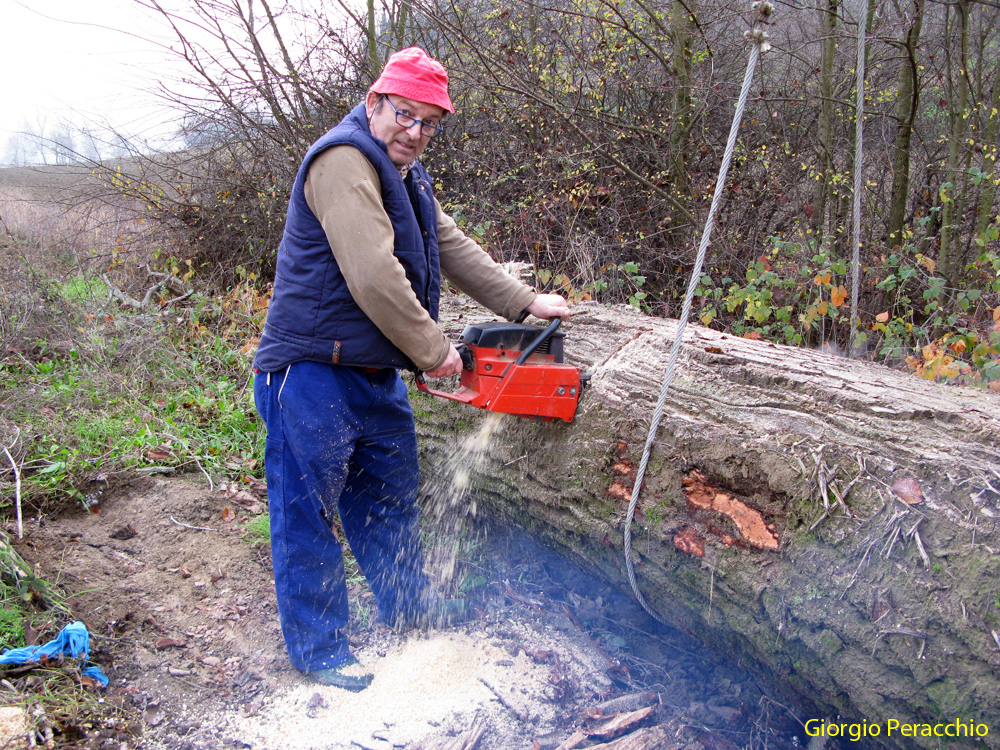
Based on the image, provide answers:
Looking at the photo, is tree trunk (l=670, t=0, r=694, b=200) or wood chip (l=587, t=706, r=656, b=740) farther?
tree trunk (l=670, t=0, r=694, b=200)

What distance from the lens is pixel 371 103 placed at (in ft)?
7.33

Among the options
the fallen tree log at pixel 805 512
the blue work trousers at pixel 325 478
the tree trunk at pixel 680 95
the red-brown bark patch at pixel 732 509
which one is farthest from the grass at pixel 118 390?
the tree trunk at pixel 680 95

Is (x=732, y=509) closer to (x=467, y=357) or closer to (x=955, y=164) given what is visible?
(x=467, y=357)

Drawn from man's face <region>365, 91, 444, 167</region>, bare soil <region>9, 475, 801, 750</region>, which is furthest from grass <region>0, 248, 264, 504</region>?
man's face <region>365, 91, 444, 167</region>

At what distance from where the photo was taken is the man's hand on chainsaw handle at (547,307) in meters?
2.53

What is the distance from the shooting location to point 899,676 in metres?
1.67

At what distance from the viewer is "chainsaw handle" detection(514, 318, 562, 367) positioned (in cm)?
225

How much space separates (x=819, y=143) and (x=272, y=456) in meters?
6.57

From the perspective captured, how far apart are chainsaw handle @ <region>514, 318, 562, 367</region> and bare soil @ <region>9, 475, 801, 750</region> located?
1.19 meters

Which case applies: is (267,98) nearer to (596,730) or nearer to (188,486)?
(188,486)

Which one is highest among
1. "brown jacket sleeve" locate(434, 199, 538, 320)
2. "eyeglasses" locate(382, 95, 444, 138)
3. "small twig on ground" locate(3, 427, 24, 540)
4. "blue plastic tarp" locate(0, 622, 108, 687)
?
"eyeglasses" locate(382, 95, 444, 138)

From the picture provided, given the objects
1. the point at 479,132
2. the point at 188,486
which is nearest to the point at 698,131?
the point at 479,132

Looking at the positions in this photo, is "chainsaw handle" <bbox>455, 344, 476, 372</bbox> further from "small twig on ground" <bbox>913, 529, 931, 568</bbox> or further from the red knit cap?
"small twig on ground" <bbox>913, 529, 931, 568</bbox>

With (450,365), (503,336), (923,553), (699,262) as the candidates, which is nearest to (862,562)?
(923,553)
